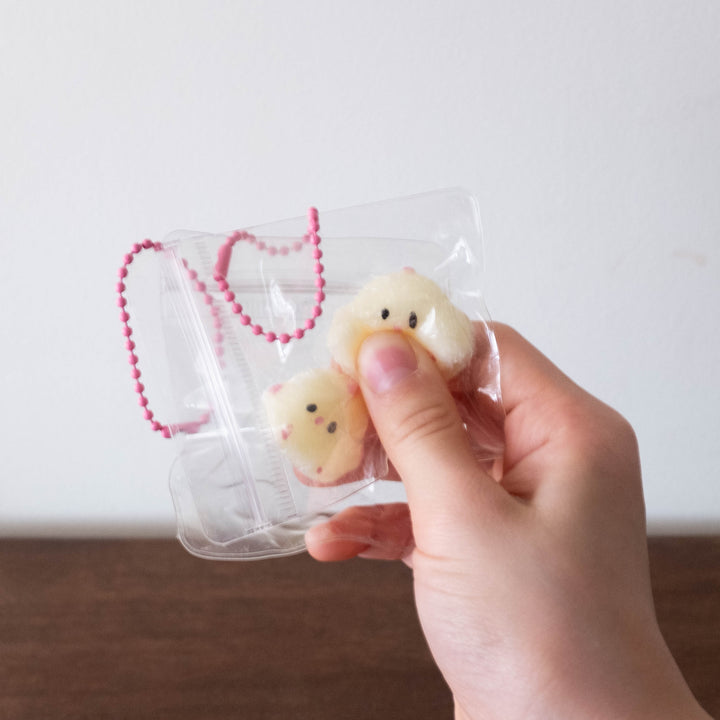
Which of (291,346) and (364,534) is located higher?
(291,346)

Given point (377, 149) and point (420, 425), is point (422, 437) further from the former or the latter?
point (377, 149)

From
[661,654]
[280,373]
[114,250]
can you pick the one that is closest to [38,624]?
[114,250]

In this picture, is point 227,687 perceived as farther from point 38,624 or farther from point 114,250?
point 114,250

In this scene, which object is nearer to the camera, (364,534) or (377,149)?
(364,534)

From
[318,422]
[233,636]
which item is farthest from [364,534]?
[233,636]

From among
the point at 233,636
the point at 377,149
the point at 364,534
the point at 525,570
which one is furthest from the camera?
the point at 233,636

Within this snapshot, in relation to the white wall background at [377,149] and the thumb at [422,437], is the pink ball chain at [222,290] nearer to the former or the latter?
the thumb at [422,437]

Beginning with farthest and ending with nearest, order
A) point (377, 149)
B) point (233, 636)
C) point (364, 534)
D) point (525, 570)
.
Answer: point (233, 636) → point (377, 149) → point (364, 534) → point (525, 570)

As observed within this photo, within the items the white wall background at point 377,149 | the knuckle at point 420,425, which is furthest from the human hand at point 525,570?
the white wall background at point 377,149
